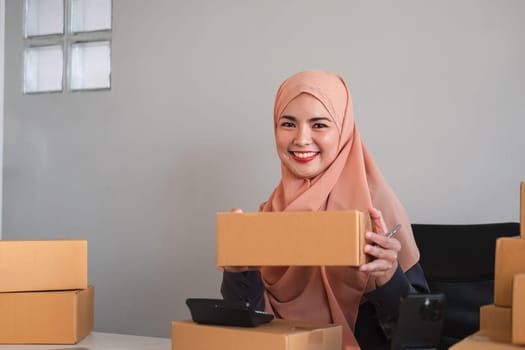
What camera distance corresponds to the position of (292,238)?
1.29 metres

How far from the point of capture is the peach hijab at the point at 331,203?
1728mm

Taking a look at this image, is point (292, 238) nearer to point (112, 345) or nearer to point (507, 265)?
point (507, 265)

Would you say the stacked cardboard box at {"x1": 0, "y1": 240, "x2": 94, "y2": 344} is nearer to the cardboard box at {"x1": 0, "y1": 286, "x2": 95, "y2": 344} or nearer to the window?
the cardboard box at {"x1": 0, "y1": 286, "x2": 95, "y2": 344}

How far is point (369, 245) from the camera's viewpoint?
4.54 feet

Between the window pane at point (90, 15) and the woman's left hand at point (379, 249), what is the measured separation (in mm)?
1823

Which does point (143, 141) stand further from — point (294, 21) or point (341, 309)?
point (341, 309)

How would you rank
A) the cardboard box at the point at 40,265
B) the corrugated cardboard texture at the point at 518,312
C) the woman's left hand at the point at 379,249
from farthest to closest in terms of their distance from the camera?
the cardboard box at the point at 40,265 < the woman's left hand at the point at 379,249 < the corrugated cardboard texture at the point at 518,312

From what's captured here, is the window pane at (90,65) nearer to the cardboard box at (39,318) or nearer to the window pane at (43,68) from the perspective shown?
the window pane at (43,68)

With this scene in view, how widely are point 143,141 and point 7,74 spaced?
76cm

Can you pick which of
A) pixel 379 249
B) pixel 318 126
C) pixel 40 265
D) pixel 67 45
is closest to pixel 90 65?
pixel 67 45

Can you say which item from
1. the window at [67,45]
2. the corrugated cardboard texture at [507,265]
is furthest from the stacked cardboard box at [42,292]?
the window at [67,45]

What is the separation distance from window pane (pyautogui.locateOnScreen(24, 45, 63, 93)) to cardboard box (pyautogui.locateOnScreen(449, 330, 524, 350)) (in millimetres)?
2288

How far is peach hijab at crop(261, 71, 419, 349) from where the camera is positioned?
1.73 m

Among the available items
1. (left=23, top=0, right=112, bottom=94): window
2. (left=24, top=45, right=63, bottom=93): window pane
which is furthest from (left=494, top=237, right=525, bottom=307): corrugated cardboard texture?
(left=24, top=45, right=63, bottom=93): window pane
